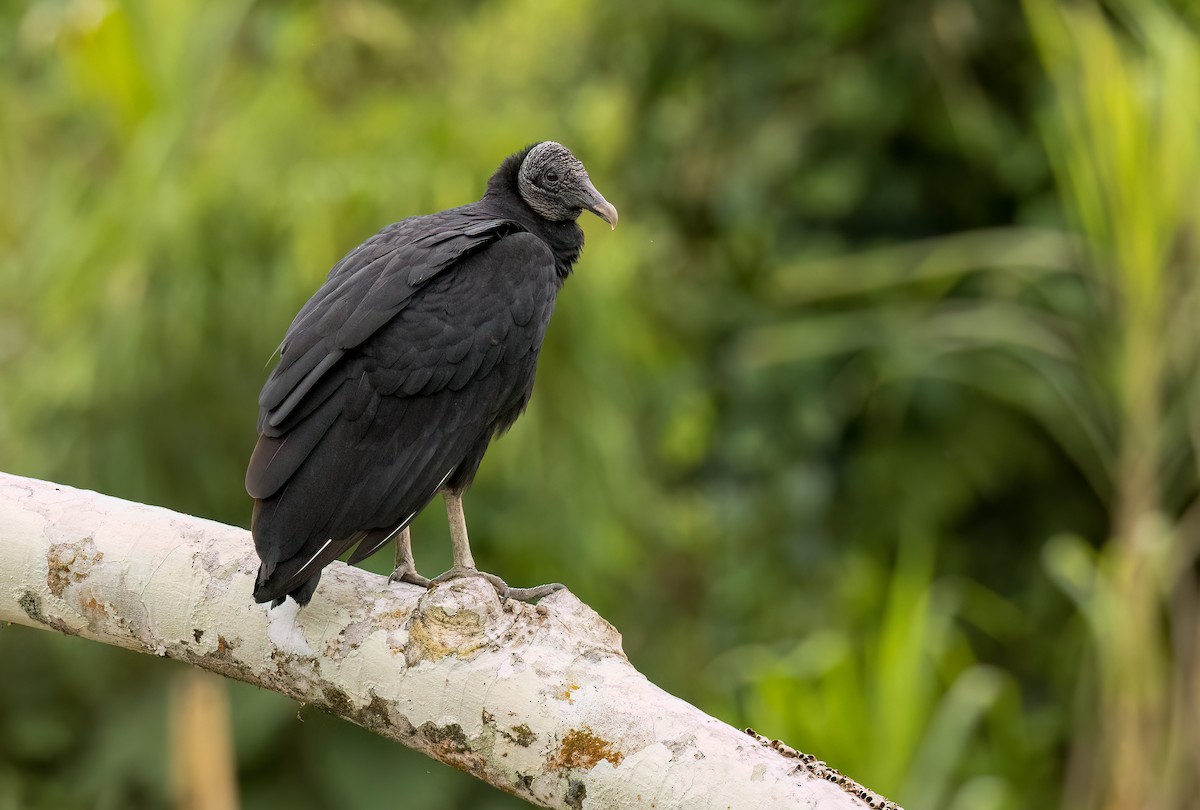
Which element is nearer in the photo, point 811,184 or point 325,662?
point 325,662

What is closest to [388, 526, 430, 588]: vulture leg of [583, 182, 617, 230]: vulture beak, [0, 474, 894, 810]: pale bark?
[0, 474, 894, 810]: pale bark

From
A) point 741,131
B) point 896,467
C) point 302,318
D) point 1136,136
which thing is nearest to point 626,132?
point 741,131

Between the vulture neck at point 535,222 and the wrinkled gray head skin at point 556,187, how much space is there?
17 mm

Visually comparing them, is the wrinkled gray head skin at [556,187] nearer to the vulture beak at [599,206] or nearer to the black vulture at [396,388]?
the vulture beak at [599,206]

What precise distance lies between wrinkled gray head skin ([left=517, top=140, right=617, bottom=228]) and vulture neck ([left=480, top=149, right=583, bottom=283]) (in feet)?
0.06

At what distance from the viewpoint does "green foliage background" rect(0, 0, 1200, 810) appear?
3.45 m

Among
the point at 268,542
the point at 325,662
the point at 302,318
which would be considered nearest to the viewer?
the point at 325,662

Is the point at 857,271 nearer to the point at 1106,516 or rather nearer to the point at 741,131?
the point at 741,131

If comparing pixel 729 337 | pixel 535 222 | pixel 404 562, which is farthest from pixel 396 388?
pixel 729 337

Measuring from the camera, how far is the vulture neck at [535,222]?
2.59 meters

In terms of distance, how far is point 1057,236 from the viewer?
152 inches

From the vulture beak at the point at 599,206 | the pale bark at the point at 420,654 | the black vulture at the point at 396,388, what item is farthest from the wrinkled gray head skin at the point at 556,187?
the pale bark at the point at 420,654

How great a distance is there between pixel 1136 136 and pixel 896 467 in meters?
1.45

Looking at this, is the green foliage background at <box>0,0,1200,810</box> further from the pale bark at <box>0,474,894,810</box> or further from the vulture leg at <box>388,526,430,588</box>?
the pale bark at <box>0,474,894,810</box>
